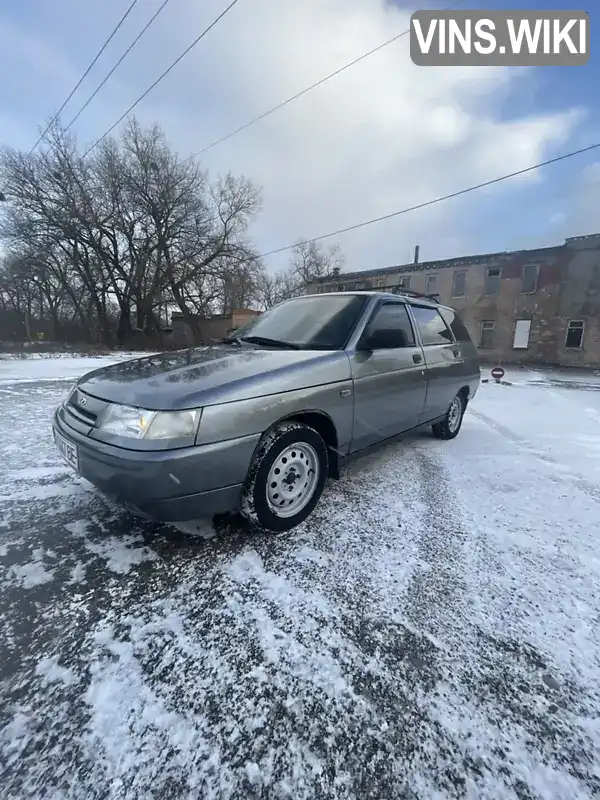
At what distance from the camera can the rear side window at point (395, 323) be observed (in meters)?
3.07

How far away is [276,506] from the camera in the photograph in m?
2.39

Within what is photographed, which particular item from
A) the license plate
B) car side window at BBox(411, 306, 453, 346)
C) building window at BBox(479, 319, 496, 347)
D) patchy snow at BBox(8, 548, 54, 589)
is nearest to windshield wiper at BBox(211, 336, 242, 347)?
the license plate

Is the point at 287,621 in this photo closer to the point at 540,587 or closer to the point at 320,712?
the point at 320,712

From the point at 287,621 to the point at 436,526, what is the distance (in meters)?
1.36

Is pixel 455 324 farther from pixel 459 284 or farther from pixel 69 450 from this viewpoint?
pixel 459 284

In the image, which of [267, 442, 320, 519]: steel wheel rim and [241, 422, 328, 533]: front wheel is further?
[267, 442, 320, 519]: steel wheel rim

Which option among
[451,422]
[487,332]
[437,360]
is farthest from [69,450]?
[487,332]

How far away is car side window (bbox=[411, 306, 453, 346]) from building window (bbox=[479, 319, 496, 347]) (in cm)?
2283

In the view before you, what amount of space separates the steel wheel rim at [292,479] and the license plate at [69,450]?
1.13 meters

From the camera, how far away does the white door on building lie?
22969 millimetres

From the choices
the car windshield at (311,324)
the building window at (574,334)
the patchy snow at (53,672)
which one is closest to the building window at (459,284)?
the building window at (574,334)

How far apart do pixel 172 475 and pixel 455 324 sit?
401 cm

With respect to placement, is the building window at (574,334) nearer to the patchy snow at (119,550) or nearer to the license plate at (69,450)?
the patchy snow at (119,550)

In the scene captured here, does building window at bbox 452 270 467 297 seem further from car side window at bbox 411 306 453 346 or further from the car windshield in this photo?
the car windshield
